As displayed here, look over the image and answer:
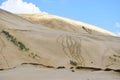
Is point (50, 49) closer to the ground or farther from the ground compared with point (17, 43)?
closer to the ground

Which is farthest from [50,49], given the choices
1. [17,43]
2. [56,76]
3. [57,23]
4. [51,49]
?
[57,23]

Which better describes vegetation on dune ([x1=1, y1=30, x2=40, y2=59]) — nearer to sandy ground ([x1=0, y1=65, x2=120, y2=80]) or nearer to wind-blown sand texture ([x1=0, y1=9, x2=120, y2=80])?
wind-blown sand texture ([x1=0, y1=9, x2=120, y2=80])

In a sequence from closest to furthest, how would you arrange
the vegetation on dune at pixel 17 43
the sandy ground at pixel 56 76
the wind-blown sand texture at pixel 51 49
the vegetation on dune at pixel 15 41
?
1. the sandy ground at pixel 56 76
2. the wind-blown sand texture at pixel 51 49
3. the vegetation on dune at pixel 17 43
4. the vegetation on dune at pixel 15 41

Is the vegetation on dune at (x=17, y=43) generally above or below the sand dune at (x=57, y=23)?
below

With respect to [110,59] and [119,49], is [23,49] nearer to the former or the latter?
[110,59]

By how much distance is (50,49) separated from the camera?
1182 centimetres

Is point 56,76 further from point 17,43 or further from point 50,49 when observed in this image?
point 50,49

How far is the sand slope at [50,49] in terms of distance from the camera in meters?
10.6

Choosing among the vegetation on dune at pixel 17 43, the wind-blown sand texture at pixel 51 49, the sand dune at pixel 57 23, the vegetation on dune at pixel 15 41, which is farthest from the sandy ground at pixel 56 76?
the sand dune at pixel 57 23

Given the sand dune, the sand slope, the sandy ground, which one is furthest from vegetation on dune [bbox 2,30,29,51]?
the sand dune

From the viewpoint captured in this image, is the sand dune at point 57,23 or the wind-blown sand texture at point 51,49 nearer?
the wind-blown sand texture at point 51,49

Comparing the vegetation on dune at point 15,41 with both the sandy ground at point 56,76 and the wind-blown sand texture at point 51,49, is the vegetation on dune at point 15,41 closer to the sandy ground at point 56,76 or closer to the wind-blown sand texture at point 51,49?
the wind-blown sand texture at point 51,49

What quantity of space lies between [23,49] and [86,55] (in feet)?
8.19

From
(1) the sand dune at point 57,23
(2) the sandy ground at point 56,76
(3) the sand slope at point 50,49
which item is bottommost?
(2) the sandy ground at point 56,76
